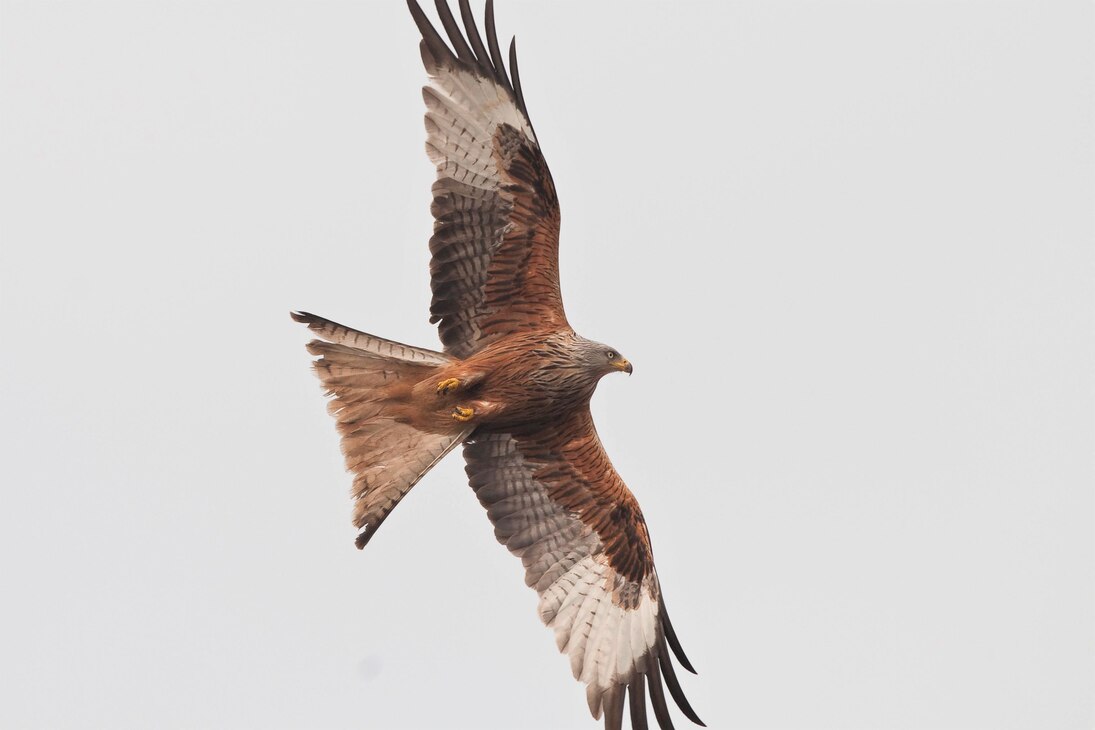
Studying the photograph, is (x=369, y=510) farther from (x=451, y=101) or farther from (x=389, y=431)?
(x=451, y=101)

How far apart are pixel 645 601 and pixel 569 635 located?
668mm

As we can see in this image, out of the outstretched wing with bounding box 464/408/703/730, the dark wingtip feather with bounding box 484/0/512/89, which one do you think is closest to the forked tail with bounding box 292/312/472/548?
the outstretched wing with bounding box 464/408/703/730

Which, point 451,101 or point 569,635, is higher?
point 451,101

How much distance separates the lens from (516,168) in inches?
441

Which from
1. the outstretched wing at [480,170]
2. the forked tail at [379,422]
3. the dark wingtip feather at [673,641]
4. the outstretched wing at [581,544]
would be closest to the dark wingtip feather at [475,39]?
the outstretched wing at [480,170]

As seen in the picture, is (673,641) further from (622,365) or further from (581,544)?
(622,365)

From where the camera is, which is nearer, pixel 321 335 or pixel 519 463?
pixel 321 335

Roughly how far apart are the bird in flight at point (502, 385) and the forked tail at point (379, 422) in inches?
0.4

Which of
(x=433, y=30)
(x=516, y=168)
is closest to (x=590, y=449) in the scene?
(x=516, y=168)

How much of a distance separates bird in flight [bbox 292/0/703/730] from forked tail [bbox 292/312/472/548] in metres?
0.01

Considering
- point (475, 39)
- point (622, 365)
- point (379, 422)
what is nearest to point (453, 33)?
point (475, 39)

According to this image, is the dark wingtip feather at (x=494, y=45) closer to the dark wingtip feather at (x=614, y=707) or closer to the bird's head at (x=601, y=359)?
the bird's head at (x=601, y=359)

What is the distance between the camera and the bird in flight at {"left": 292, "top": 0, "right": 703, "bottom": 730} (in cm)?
1117

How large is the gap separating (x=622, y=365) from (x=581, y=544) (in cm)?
152
